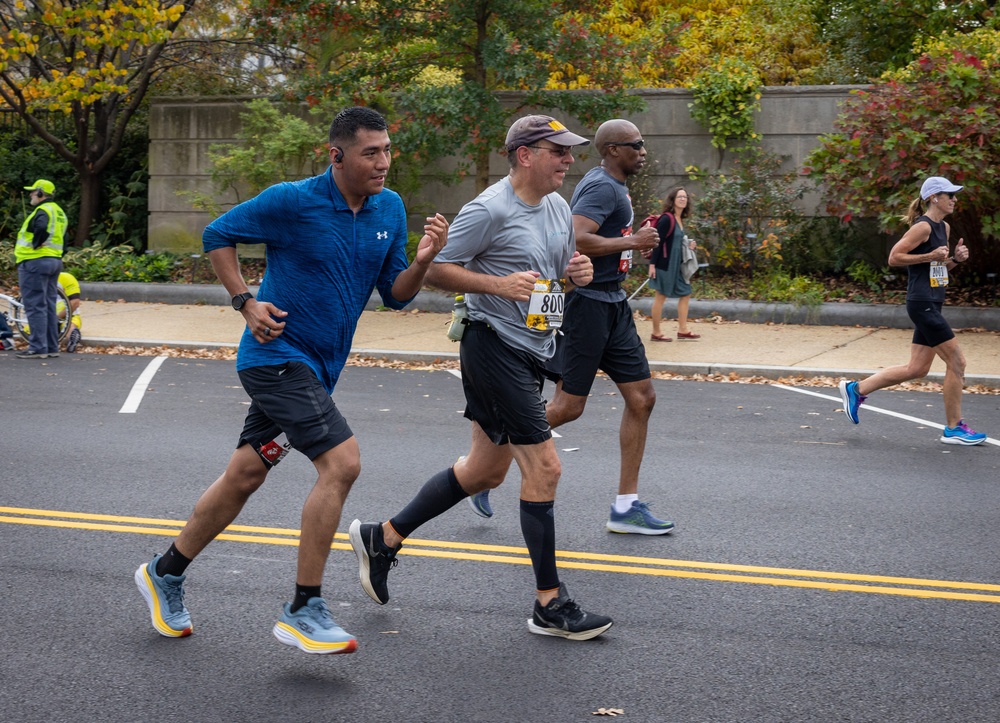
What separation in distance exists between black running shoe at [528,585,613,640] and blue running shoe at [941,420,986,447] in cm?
468

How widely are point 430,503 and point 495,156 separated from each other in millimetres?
12790

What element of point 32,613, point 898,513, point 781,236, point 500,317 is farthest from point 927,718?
point 781,236

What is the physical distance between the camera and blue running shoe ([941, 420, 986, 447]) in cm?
836

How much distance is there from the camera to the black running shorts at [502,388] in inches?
186

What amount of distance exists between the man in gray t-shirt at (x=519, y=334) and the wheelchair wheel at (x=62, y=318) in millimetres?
9215

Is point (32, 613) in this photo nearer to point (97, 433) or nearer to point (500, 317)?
point (500, 317)

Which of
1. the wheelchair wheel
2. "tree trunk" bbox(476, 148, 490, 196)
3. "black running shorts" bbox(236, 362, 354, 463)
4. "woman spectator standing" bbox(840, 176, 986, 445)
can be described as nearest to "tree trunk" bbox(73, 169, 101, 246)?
the wheelchair wheel

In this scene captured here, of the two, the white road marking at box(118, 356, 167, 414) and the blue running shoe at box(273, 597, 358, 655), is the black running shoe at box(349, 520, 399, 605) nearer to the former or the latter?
the blue running shoe at box(273, 597, 358, 655)

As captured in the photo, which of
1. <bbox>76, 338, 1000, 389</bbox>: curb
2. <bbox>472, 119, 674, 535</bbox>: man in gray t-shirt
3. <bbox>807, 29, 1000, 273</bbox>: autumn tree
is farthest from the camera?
<bbox>807, 29, 1000, 273</bbox>: autumn tree

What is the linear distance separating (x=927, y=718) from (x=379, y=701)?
1764mm

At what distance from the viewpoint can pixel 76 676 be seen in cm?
420

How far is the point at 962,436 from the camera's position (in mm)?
8375

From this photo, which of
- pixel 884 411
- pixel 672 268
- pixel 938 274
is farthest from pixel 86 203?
pixel 938 274

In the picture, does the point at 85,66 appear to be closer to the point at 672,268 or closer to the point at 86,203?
the point at 86,203
